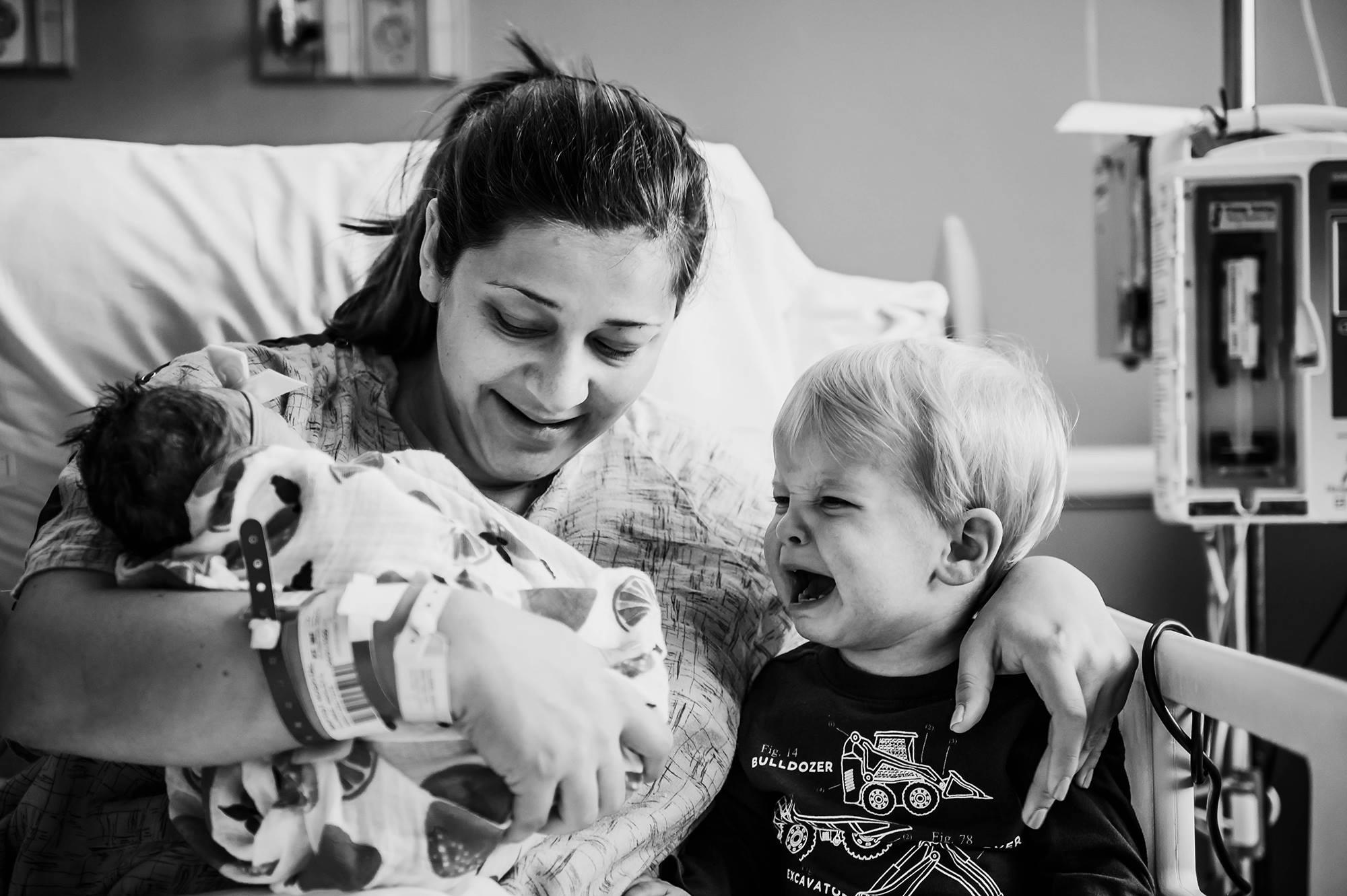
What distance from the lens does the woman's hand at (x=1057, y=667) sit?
979mm

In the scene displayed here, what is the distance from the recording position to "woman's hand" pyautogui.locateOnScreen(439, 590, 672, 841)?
29.2 inches

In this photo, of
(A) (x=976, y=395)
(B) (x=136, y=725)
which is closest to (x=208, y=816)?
(B) (x=136, y=725)

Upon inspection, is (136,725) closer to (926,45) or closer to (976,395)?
(976,395)

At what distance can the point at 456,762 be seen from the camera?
31.1 inches

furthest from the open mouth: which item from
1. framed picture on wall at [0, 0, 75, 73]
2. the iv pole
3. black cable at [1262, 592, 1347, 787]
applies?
framed picture on wall at [0, 0, 75, 73]

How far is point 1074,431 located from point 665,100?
1042mm

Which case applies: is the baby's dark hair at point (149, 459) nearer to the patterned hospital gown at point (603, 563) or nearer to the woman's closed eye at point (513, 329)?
the patterned hospital gown at point (603, 563)

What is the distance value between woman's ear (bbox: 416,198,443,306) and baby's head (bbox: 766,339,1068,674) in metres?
0.37

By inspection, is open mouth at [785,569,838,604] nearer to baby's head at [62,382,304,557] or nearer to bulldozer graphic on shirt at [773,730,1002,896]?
bulldozer graphic on shirt at [773,730,1002,896]

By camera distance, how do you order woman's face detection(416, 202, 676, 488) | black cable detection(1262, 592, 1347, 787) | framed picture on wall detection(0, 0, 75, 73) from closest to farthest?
woman's face detection(416, 202, 676, 488), framed picture on wall detection(0, 0, 75, 73), black cable detection(1262, 592, 1347, 787)

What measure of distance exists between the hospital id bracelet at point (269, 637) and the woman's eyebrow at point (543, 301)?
371 millimetres

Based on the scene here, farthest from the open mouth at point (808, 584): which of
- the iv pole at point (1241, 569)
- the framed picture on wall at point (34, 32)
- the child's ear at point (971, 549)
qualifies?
the framed picture on wall at point (34, 32)

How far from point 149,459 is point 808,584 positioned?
0.62 metres

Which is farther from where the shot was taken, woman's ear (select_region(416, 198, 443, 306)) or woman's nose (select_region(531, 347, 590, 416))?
woman's ear (select_region(416, 198, 443, 306))
